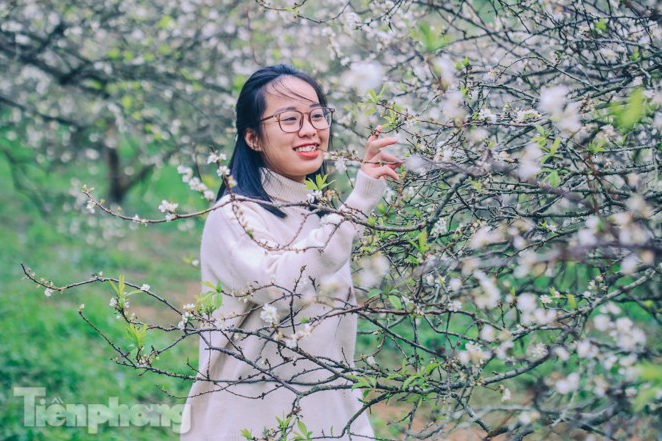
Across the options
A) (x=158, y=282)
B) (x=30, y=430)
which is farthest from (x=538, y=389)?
(x=158, y=282)

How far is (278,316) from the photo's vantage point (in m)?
2.09

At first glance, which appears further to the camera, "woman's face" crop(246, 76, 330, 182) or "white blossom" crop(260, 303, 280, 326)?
"woman's face" crop(246, 76, 330, 182)

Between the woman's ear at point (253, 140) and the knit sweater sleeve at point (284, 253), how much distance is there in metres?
0.38

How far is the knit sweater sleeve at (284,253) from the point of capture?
2.04 meters

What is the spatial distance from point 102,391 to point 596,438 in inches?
197

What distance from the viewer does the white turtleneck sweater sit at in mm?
2078

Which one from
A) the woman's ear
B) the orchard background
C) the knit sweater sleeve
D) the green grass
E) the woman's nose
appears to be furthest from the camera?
the green grass

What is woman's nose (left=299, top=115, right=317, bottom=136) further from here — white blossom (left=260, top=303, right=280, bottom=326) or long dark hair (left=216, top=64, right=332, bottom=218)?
white blossom (left=260, top=303, right=280, bottom=326)

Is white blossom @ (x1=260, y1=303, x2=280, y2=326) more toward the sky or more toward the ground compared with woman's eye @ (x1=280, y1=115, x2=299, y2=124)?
more toward the ground

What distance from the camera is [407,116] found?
225cm

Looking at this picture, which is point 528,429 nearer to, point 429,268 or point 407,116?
point 429,268

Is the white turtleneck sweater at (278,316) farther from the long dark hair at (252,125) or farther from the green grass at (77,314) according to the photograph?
the green grass at (77,314)

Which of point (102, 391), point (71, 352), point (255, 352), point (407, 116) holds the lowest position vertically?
point (255, 352)

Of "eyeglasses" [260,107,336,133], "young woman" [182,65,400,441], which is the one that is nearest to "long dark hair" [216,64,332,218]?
"young woman" [182,65,400,441]
